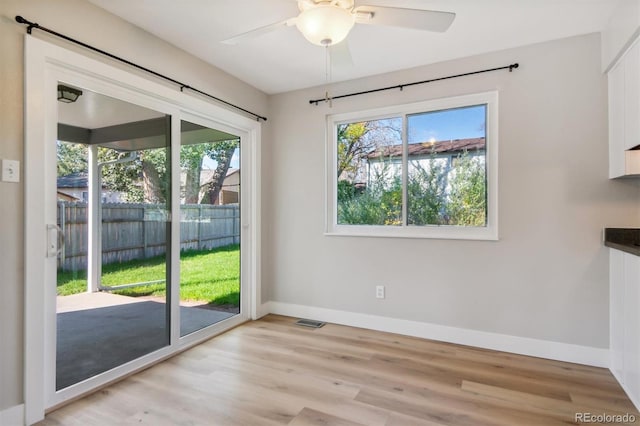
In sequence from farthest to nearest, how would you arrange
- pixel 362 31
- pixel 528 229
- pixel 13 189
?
pixel 528 229 → pixel 362 31 → pixel 13 189

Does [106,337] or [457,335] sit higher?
[106,337]

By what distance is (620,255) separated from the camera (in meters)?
2.25

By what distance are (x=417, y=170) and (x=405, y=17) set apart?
66.0 inches

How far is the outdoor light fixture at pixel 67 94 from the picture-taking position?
206cm

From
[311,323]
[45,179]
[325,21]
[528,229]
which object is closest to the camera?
[325,21]

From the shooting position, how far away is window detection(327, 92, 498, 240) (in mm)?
2924

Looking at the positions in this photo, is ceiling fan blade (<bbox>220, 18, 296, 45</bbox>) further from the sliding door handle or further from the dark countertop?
the dark countertop

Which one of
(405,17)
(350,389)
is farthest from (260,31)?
(350,389)

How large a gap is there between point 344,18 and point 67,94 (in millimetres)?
1781

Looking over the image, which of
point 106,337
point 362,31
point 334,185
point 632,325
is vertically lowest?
point 106,337

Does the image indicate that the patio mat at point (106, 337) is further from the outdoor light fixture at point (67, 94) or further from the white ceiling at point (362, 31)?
the white ceiling at point (362, 31)

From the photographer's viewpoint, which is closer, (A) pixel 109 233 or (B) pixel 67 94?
(B) pixel 67 94

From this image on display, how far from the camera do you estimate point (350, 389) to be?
2176mm

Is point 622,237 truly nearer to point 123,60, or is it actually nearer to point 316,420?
point 316,420
